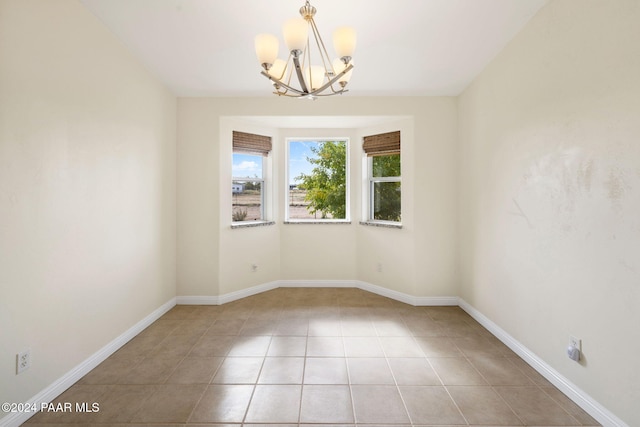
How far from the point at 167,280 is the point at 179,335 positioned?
2.80ft

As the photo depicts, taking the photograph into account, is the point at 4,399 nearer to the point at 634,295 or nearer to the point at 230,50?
the point at 230,50

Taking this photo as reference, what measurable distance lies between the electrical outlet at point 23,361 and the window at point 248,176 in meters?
2.39

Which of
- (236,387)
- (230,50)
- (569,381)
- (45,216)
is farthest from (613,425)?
(230,50)

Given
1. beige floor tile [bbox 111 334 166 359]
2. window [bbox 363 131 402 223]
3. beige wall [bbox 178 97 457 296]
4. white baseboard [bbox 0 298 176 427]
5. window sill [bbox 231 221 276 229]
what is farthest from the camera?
window [bbox 363 131 402 223]

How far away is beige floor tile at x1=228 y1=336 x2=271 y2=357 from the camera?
8.14 feet

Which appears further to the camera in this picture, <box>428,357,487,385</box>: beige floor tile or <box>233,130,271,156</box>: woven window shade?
<box>233,130,271,156</box>: woven window shade

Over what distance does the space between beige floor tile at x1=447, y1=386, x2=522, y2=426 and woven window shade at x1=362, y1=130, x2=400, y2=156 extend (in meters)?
2.71

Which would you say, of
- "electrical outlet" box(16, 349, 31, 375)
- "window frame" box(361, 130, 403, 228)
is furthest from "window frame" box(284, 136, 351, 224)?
"electrical outlet" box(16, 349, 31, 375)

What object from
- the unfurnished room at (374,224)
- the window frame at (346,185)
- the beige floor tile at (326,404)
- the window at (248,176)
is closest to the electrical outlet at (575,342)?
the unfurnished room at (374,224)

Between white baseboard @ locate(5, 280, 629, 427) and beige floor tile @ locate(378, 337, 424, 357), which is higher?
white baseboard @ locate(5, 280, 629, 427)

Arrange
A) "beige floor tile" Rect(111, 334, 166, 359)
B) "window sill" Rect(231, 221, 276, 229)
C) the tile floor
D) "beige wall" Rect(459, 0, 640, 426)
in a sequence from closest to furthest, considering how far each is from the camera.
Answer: "beige wall" Rect(459, 0, 640, 426) < the tile floor < "beige floor tile" Rect(111, 334, 166, 359) < "window sill" Rect(231, 221, 276, 229)

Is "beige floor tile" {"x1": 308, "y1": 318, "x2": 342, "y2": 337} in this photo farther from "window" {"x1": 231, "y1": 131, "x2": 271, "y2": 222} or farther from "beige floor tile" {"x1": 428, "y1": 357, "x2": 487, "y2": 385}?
"window" {"x1": 231, "y1": 131, "x2": 271, "y2": 222}

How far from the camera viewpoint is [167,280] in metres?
3.46

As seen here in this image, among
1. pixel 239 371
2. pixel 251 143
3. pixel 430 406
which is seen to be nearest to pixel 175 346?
pixel 239 371
